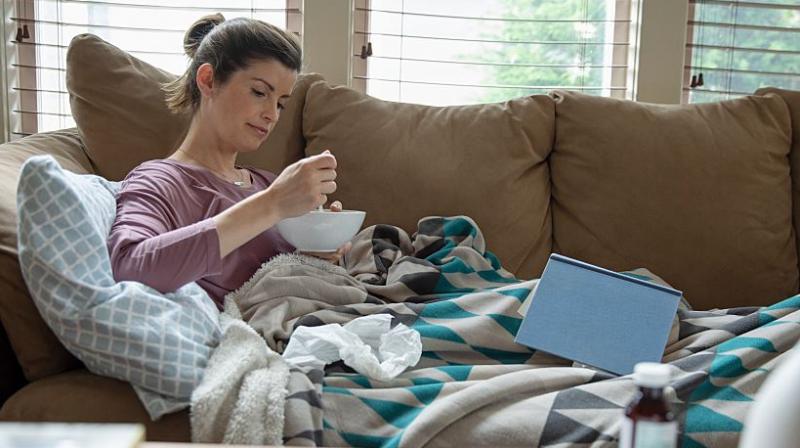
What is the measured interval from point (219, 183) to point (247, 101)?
18 centimetres

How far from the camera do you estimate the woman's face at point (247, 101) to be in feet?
5.74

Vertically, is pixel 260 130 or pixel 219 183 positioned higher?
pixel 260 130

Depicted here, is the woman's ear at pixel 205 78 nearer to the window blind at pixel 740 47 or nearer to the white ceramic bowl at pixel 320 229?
the white ceramic bowl at pixel 320 229

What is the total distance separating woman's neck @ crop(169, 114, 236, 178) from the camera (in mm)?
1792

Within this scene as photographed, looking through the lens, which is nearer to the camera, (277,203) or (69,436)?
A: (69,436)

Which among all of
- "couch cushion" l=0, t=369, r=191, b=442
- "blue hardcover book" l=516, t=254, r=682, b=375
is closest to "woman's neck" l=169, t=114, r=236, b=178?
"couch cushion" l=0, t=369, r=191, b=442

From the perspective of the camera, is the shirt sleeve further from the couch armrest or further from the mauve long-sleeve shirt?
the couch armrest

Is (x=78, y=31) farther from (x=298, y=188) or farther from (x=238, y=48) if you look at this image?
(x=298, y=188)

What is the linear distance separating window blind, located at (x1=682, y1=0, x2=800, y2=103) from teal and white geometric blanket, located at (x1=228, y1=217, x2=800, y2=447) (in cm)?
119

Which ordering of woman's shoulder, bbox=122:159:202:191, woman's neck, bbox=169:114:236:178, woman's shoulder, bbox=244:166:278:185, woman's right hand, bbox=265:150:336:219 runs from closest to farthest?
1. woman's right hand, bbox=265:150:336:219
2. woman's shoulder, bbox=122:159:202:191
3. woman's neck, bbox=169:114:236:178
4. woman's shoulder, bbox=244:166:278:185

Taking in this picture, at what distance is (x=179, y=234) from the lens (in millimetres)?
1332

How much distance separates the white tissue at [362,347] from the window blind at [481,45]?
1263 millimetres

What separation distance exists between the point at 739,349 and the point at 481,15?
152cm

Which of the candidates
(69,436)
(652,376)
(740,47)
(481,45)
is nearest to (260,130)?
(481,45)
